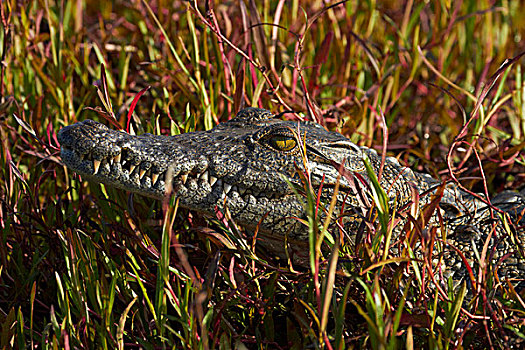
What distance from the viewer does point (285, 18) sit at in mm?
3826

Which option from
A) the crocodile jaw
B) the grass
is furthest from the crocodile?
the grass

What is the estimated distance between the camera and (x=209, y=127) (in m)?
2.71

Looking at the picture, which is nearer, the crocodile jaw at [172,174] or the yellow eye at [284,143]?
the crocodile jaw at [172,174]

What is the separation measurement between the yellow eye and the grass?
34cm

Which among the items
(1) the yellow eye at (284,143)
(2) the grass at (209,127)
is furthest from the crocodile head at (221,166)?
(2) the grass at (209,127)

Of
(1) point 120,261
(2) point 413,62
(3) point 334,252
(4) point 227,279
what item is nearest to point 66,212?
(1) point 120,261

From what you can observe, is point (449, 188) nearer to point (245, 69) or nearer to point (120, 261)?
point (245, 69)

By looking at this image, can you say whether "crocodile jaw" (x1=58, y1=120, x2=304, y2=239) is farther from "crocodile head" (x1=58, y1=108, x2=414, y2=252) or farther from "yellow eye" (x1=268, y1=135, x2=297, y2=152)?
"yellow eye" (x1=268, y1=135, x2=297, y2=152)

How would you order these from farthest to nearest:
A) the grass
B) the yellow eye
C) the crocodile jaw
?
1. the yellow eye
2. the crocodile jaw
3. the grass

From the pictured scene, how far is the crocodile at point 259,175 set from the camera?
6.46 ft

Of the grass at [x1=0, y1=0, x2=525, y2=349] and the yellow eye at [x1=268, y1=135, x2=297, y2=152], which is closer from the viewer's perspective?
the grass at [x1=0, y1=0, x2=525, y2=349]

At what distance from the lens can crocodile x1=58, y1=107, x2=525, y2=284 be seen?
1.97 m

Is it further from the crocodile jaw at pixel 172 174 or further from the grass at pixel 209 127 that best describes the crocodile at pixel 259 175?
the grass at pixel 209 127

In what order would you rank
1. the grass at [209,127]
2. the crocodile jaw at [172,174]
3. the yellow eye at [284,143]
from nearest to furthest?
1. the grass at [209,127]
2. the crocodile jaw at [172,174]
3. the yellow eye at [284,143]
